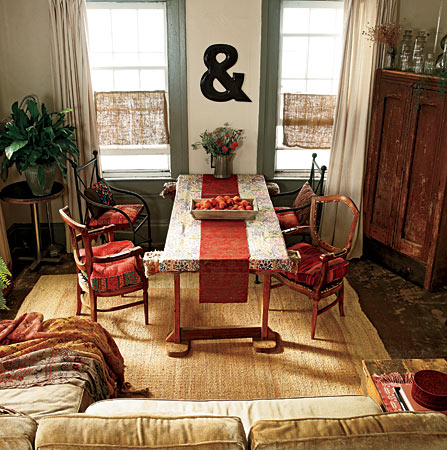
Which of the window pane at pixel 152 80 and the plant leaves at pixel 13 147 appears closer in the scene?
the plant leaves at pixel 13 147

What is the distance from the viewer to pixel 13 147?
13.8 ft

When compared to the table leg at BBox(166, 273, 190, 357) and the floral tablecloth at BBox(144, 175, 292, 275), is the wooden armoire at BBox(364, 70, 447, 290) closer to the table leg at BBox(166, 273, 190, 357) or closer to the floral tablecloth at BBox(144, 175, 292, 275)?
the floral tablecloth at BBox(144, 175, 292, 275)

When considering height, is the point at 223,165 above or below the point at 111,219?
above

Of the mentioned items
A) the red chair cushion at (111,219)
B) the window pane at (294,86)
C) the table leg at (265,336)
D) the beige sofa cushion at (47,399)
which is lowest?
the table leg at (265,336)

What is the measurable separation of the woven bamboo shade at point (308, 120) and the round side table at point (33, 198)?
7.37ft

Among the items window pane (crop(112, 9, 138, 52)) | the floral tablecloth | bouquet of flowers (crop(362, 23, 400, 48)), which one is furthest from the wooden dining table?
bouquet of flowers (crop(362, 23, 400, 48))

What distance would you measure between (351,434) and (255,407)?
2.54 ft

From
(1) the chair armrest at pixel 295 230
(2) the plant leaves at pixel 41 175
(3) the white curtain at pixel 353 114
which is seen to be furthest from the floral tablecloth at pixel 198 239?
(2) the plant leaves at pixel 41 175

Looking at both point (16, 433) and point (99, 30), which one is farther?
point (99, 30)

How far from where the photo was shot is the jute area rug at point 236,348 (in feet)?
11.2

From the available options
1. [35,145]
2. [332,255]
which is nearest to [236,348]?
[332,255]

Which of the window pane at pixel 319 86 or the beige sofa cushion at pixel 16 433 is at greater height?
the window pane at pixel 319 86

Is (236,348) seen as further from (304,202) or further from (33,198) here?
(33,198)

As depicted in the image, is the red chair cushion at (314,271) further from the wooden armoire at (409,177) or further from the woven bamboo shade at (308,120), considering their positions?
the woven bamboo shade at (308,120)
